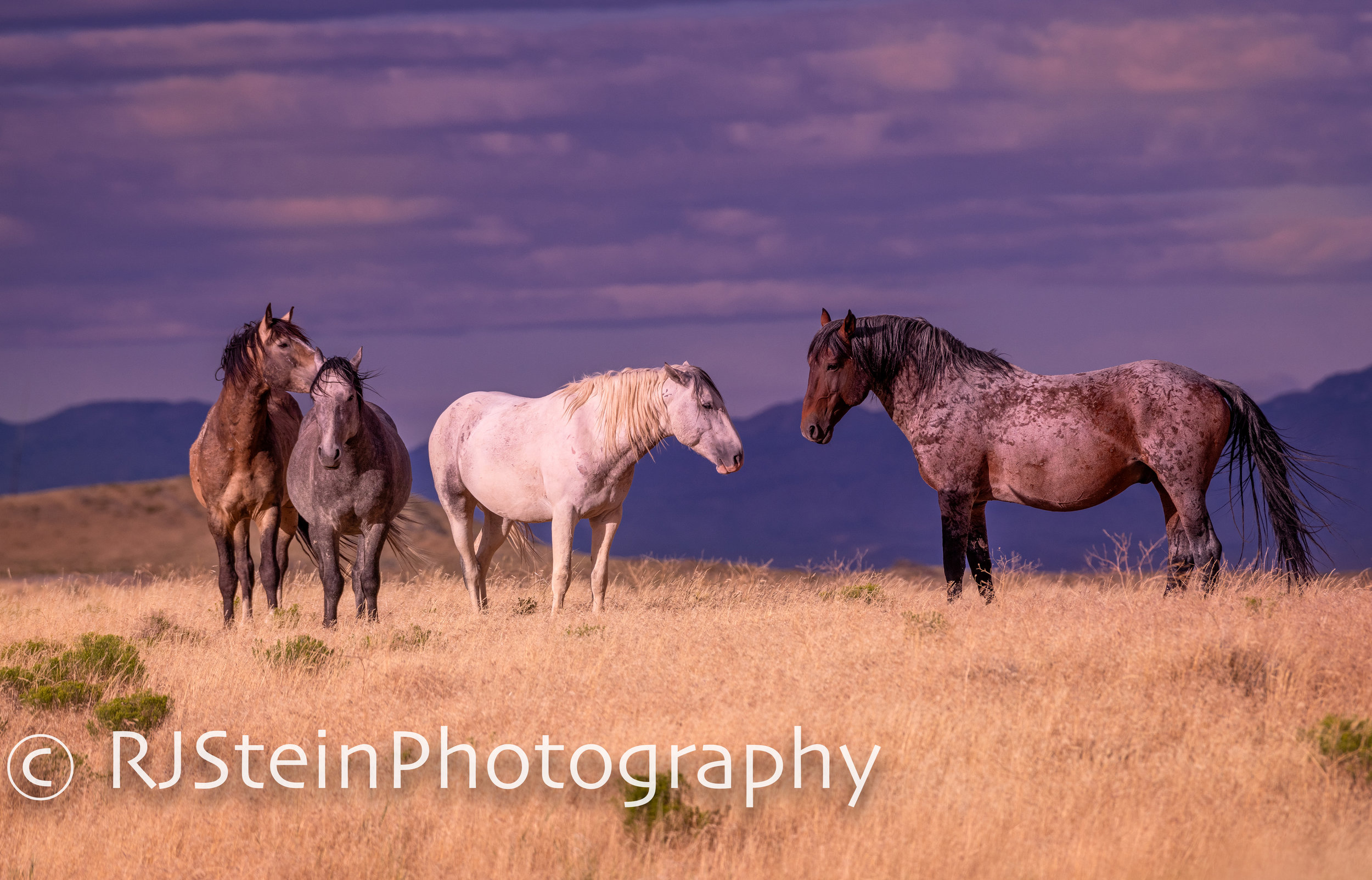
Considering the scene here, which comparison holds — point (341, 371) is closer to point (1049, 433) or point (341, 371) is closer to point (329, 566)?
point (329, 566)

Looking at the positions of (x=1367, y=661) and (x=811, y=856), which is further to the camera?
(x=1367, y=661)

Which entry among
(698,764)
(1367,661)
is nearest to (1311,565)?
(1367,661)

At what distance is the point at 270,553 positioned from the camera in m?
13.1

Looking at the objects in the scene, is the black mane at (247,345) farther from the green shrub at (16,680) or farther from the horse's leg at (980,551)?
the horse's leg at (980,551)

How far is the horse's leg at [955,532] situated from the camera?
10922 millimetres

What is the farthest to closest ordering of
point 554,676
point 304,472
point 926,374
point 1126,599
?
1. point 304,472
2. point 926,374
3. point 1126,599
4. point 554,676

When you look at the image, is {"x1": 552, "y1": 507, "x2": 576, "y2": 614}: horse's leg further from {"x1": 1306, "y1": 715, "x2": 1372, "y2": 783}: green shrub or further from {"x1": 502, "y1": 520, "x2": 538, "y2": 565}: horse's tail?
{"x1": 1306, "y1": 715, "x2": 1372, "y2": 783}: green shrub

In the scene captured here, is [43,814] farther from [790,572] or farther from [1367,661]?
[790,572]

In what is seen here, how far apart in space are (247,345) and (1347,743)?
10.0 m

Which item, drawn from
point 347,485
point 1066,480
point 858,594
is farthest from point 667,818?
point 858,594

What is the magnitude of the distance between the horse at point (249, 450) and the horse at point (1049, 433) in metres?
5.14

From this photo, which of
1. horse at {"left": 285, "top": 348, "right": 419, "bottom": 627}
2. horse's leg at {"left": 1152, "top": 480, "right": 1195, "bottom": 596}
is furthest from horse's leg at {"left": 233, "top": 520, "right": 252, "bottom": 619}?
horse's leg at {"left": 1152, "top": 480, "right": 1195, "bottom": 596}

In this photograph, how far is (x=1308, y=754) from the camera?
6.66 metres

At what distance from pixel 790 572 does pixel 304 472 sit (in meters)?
10.3
